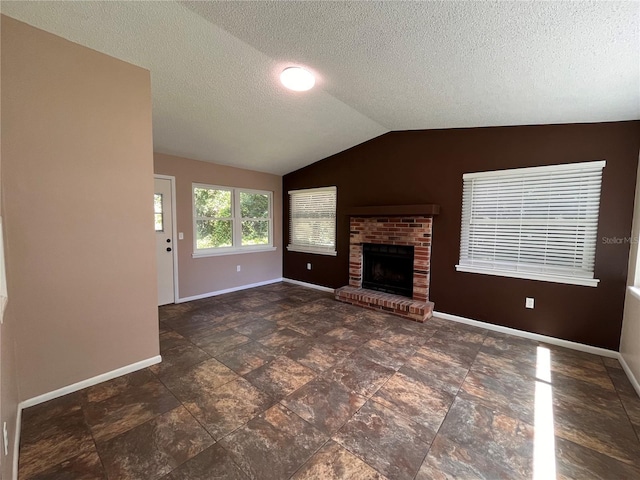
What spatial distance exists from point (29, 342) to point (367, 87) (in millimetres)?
3376

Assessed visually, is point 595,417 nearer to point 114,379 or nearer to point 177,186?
point 114,379

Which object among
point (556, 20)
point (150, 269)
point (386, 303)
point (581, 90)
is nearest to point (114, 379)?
point (150, 269)

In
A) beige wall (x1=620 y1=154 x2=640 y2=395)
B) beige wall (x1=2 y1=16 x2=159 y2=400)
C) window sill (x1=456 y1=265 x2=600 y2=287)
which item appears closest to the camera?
beige wall (x1=2 y1=16 x2=159 y2=400)

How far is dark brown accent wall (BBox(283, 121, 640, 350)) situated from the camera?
2637mm

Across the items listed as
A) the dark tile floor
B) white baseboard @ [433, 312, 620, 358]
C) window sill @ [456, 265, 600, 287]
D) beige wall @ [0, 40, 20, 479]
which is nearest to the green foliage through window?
the dark tile floor

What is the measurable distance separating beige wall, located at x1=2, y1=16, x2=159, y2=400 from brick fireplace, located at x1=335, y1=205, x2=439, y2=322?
2.88m

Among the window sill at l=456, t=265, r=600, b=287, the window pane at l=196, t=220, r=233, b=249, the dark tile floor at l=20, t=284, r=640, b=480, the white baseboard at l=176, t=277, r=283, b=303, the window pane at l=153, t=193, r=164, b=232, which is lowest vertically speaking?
the dark tile floor at l=20, t=284, r=640, b=480

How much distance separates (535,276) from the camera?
3.06 metres

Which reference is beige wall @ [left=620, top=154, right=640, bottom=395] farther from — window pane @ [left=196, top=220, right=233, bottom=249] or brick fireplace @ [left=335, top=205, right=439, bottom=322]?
window pane @ [left=196, top=220, right=233, bottom=249]

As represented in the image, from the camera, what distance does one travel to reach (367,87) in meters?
2.58

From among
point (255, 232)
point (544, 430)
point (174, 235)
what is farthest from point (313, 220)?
point (544, 430)

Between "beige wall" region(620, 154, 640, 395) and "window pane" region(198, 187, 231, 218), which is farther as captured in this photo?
"window pane" region(198, 187, 231, 218)

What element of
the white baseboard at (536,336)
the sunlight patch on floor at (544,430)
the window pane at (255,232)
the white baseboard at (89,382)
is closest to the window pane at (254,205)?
the window pane at (255,232)

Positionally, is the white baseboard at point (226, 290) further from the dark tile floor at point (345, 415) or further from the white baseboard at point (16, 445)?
the white baseboard at point (16, 445)
